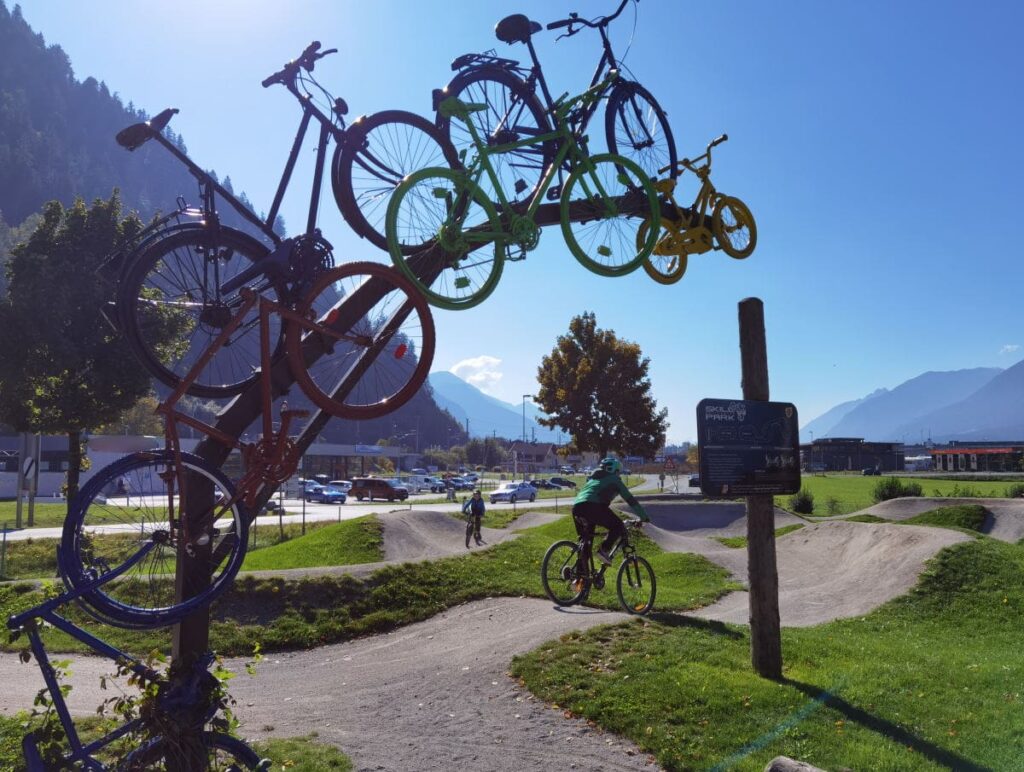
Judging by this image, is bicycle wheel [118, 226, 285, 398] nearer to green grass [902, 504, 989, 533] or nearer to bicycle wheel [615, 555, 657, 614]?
bicycle wheel [615, 555, 657, 614]

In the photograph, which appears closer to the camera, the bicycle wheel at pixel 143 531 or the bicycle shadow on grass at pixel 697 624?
the bicycle wheel at pixel 143 531

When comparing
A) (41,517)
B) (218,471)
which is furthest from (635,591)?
(41,517)

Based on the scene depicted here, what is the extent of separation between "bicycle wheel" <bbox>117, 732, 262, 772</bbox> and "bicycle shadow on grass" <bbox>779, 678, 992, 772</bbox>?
651 centimetres

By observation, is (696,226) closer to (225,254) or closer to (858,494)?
(225,254)

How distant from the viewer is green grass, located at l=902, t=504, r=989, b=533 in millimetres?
27172

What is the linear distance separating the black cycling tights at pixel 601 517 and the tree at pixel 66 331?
15.0 metres

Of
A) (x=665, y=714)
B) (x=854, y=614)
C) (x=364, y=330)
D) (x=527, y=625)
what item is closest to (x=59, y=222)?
(x=527, y=625)

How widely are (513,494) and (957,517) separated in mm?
32172

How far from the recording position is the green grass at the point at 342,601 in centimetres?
1371

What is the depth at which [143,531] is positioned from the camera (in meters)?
5.11

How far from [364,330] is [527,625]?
8.12m

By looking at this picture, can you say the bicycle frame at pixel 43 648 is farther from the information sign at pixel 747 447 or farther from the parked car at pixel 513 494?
the parked car at pixel 513 494

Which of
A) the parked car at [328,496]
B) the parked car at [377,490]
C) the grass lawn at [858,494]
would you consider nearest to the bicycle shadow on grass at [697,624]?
the grass lawn at [858,494]

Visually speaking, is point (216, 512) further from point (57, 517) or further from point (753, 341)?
point (57, 517)
